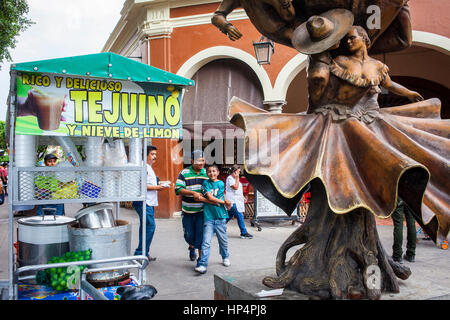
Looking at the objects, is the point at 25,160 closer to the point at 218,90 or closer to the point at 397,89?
the point at 397,89

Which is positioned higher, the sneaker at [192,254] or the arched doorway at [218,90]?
the arched doorway at [218,90]

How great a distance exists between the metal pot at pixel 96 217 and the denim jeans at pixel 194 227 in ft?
5.79

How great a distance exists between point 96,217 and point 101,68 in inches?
69.2

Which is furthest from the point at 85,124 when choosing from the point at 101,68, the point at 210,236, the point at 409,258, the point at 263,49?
the point at 409,258

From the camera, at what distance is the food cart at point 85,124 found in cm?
445

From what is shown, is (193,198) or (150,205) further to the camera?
(150,205)

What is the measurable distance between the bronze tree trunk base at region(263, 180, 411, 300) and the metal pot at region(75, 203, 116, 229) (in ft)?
7.84

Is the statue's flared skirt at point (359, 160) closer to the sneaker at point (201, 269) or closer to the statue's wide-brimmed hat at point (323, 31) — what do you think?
the statue's wide-brimmed hat at point (323, 31)

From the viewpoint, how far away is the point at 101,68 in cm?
472

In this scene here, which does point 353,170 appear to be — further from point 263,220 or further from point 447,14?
point 447,14

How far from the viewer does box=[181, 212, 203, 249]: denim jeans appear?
6602mm

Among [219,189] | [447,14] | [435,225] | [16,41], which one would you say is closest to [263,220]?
[219,189]

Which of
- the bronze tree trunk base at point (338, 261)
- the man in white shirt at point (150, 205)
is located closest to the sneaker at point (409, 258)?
the bronze tree trunk base at point (338, 261)
